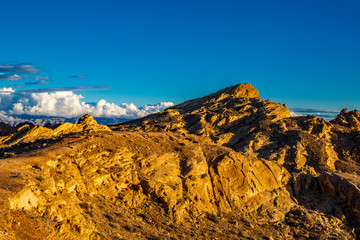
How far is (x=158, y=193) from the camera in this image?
71.6 ft

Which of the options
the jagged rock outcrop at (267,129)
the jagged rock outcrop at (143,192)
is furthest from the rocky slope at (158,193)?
the jagged rock outcrop at (267,129)

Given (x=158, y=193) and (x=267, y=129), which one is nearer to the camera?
(x=158, y=193)

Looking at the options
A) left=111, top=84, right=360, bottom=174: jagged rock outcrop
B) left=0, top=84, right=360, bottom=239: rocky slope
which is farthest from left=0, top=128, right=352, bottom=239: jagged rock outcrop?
left=111, top=84, right=360, bottom=174: jagged rock outcrop

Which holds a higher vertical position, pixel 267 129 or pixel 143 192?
pixel 267 129

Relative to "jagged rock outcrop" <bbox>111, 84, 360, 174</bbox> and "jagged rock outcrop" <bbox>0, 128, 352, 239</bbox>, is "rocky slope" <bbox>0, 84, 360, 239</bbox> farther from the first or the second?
"jagged rock outcrop" <bbox>111, 84, 360, 174</bbox>

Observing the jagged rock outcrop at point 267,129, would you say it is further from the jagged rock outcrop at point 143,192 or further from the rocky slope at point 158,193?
the jagged rock outcrop at point 143,192

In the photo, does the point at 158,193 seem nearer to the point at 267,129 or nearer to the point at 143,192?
the point at 143,192

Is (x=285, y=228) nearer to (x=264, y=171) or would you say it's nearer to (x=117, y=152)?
(x=264, y=171)

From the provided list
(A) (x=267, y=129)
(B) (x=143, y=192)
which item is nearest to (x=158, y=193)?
(B) (x=143, y=192)

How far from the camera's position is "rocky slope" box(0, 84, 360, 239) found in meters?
15.9

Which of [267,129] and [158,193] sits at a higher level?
[267,129]

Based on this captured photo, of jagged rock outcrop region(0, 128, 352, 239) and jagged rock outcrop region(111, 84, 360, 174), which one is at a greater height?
jagged rock outcrop region(111, 84, 360, 174)

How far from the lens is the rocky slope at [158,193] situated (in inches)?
625

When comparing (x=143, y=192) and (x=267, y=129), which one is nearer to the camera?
(x=143, y=192)
